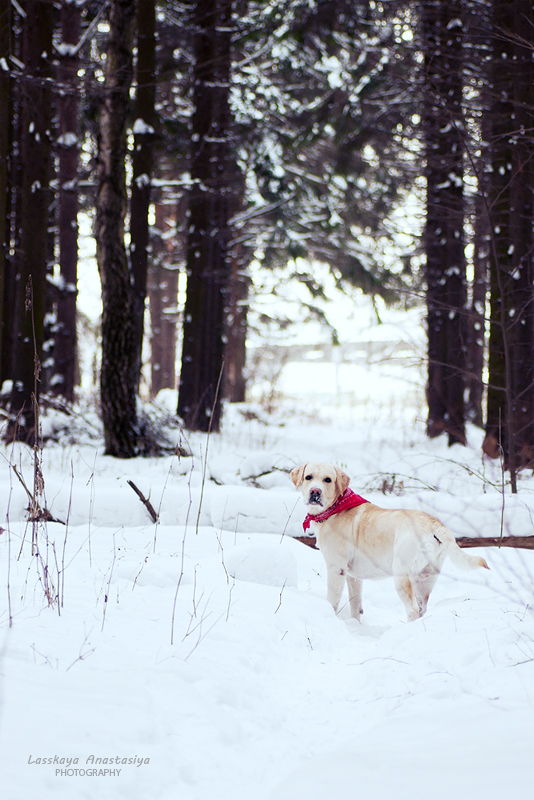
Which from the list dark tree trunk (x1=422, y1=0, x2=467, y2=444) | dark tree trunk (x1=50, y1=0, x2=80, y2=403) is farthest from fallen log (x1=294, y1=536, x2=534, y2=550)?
dark tree trunk (x1=50, y1=0, x2=80, y2=403)

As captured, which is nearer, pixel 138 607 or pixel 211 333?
pixel 138 607

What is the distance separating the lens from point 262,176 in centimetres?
1345

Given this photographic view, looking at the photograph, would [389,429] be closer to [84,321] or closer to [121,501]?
[121,501]

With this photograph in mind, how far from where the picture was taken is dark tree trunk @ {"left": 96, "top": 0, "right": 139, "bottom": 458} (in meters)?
7.32

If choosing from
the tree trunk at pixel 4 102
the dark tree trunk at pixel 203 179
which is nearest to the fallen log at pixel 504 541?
the tree trunk at pixel 4 102

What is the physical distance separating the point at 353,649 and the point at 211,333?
9665 millimetres

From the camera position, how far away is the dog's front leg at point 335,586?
4.04 m

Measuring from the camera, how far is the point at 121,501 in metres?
5.00

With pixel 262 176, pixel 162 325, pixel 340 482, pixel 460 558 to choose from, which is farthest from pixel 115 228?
pixel 162 325

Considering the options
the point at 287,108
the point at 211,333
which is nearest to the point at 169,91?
the point at 287,108

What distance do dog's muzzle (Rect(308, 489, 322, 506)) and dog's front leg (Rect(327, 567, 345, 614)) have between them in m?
0.47

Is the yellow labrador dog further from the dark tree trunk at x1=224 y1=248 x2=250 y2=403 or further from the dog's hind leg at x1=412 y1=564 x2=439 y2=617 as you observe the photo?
the dark tree trunk at x1=224 y1=248 x2=250 y2=403

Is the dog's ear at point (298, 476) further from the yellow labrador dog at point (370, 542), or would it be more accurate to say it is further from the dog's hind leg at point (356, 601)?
the dog's hind leg at point (356, 601)

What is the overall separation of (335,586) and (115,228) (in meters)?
5.44
